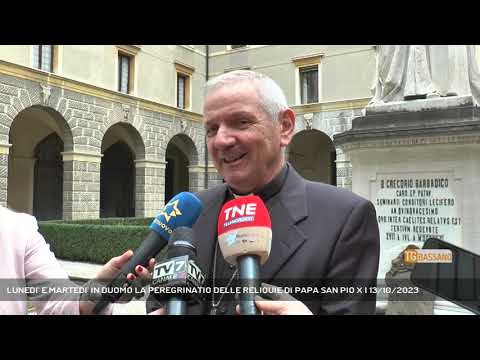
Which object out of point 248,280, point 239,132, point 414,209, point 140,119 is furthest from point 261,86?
point 140,119

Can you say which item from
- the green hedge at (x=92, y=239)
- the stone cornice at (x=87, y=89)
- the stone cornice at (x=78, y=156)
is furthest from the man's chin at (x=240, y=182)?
the stone cornice at (x=78, y=156)

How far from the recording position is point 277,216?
1.65 m

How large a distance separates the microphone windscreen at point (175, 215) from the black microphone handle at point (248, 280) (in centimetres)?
33

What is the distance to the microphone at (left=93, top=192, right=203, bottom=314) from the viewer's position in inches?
52.9

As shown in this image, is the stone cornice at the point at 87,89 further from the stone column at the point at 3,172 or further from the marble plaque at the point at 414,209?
the marble plaque at the point at 414,209

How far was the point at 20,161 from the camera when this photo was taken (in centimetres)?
1883

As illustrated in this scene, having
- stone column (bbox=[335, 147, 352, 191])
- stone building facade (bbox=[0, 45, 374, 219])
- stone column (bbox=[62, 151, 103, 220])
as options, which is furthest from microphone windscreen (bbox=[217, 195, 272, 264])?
stone column (bbox=[335, 147, 352, 191])

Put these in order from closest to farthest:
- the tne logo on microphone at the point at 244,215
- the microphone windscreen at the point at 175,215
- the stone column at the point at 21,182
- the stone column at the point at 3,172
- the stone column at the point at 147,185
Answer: the tne logo on microphone at the point at 244,215
the microphone windscreen at the point at 175,215
the stone column at the point at 3,172
the stone column at the point at 147,185
the stone column at the point at 21,182

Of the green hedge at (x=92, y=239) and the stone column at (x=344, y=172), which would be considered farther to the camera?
the stone column at (x=344, y=172)

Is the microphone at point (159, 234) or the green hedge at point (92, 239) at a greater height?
the microphone at point (159, 234)

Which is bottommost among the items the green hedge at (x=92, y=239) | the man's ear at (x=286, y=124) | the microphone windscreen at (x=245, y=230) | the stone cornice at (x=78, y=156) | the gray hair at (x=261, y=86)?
the green hedge at (x=92, y=239)

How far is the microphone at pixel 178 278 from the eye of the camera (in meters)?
1.12

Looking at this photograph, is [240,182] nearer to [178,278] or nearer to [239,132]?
[239,132]

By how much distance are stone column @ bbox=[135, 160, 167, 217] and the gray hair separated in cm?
1699
